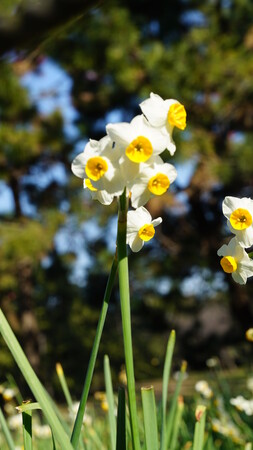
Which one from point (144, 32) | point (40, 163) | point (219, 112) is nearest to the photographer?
point (219, 112)

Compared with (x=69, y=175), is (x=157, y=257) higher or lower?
lower

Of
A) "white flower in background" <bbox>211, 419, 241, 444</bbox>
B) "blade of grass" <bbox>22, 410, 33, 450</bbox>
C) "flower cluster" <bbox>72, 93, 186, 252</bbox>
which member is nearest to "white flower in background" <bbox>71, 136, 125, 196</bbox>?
"flower cluster" <bbox>72, 93, 186, 252</bbox>

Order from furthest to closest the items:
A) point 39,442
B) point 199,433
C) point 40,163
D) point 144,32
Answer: point 40,163 → point 144,32 → point 39,442 → point 199,433

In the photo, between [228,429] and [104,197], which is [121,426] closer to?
[104,197]

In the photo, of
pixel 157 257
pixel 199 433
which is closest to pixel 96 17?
pixel 157 257

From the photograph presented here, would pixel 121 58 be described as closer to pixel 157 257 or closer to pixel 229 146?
pixel 229 146

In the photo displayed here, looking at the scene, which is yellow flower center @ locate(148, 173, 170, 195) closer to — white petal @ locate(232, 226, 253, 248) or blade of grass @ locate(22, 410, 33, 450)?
white petal @ locate(232, 226, 253, 248)
